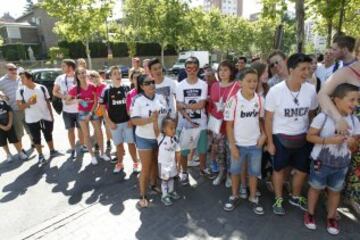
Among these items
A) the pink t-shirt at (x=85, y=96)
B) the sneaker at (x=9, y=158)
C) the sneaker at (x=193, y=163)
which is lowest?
the sneaker at (x=193, y=163)

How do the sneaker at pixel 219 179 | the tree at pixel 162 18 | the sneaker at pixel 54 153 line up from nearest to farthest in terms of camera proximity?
the sneaker at pixel 219 179 → the sneaker at pixel 54 153 → the tree at pixel 162 18

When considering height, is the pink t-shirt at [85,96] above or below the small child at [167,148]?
above

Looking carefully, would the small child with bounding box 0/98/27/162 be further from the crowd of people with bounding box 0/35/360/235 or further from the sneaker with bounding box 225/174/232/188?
the sneaker with bounding box 225/174/232/188

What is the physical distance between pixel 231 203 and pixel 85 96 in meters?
3.38

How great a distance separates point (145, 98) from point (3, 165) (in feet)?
12.8

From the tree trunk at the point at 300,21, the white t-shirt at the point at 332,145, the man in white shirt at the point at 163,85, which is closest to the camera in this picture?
the white t-shirt at the point at 332,145

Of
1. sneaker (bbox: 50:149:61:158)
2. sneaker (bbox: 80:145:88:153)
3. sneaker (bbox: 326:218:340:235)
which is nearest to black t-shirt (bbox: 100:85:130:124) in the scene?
sneaker (bbox: 80:145:88:153)

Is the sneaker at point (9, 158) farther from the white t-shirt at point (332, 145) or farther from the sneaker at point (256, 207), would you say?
the white t-shirt at point (332, 145)

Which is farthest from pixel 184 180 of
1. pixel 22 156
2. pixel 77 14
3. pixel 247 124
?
pixel 77 14

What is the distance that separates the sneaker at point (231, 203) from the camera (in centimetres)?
395

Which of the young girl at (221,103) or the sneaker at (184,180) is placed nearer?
the young girl at (221,103)

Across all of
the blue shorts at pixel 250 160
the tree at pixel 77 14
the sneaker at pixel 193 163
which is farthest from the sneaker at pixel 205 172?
the tree at pixel 77 14

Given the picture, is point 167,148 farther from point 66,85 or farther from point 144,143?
point 66,85

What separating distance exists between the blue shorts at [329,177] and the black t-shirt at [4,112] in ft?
18.7
